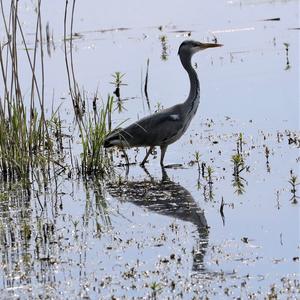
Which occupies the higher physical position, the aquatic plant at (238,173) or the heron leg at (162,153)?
the heron leg at (162,153)

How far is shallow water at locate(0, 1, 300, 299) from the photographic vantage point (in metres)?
6.35

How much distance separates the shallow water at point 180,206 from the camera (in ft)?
20.8

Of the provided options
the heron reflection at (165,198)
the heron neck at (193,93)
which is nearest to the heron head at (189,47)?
the heron neck at (193,93)

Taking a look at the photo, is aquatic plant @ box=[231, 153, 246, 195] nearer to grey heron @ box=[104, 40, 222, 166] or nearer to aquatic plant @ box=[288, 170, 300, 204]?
aquatic plant @ box=[288, 170, 300, 204]

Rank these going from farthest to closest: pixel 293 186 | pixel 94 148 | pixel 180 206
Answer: pixel 94 148
pixel 293 186
pixel 180 206

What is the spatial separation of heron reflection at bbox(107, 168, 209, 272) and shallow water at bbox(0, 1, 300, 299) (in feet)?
0.05

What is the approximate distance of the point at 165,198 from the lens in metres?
8.52

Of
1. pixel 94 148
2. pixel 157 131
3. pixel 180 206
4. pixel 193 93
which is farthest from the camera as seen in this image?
pixel 193 93

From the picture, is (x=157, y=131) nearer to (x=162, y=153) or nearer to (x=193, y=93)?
(x=162, y=153)

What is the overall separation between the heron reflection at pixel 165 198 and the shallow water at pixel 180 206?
0.01m

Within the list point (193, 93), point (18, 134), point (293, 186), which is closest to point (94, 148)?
point (18, 134)

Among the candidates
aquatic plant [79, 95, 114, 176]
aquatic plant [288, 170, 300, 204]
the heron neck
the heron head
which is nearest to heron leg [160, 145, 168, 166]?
the heron neck

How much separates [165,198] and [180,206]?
0.34m

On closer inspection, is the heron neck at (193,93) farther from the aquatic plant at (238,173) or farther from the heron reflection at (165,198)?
the aquatic plant at (238,173)
